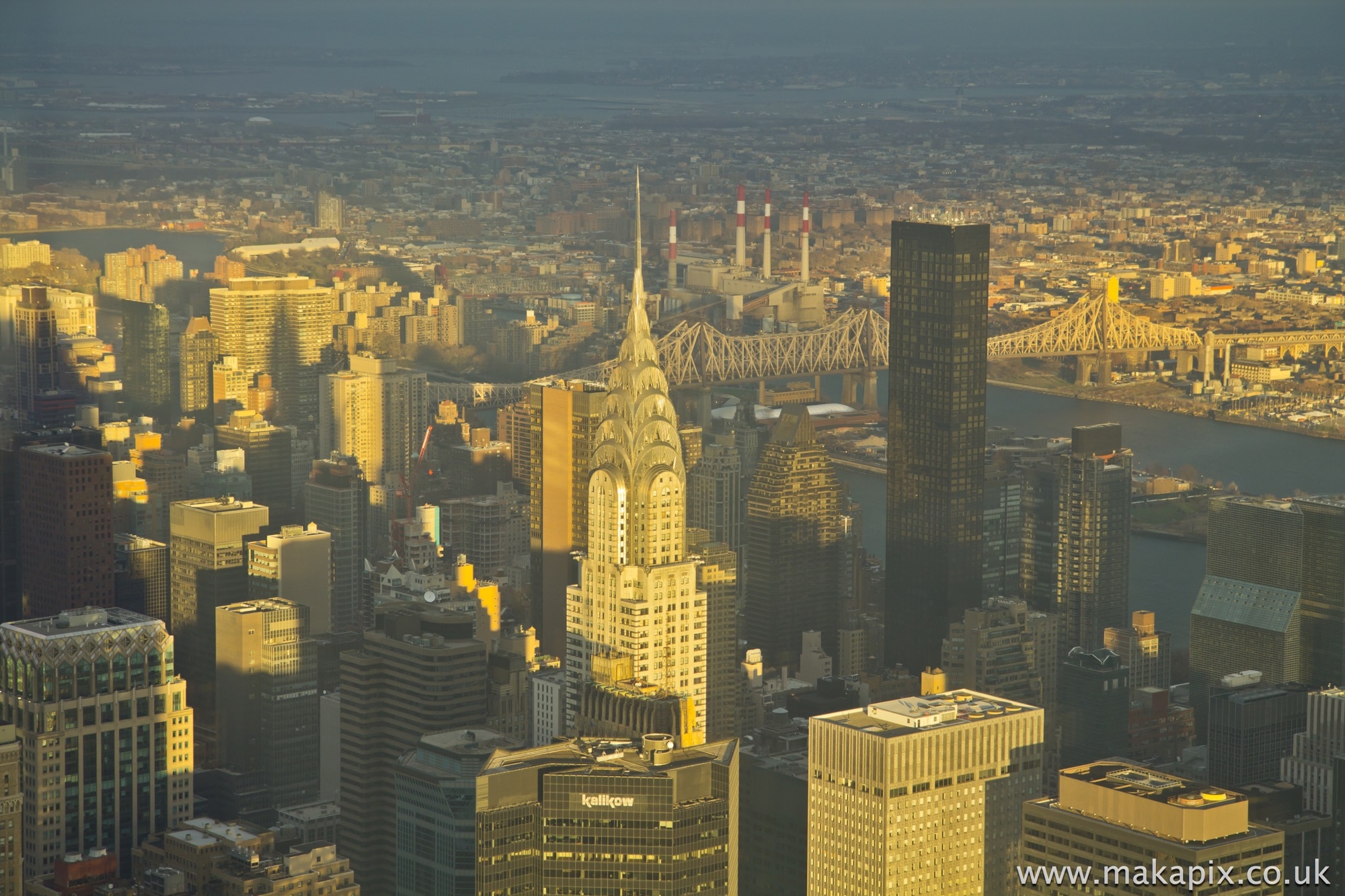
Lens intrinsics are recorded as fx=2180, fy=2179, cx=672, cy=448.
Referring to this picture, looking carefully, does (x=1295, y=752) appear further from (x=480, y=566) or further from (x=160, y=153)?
(x=160, y=153)

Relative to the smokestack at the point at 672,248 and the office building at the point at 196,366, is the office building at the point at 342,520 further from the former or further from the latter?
the smokestack at the point at 672,248

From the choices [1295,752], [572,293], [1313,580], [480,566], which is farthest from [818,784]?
[572,293]

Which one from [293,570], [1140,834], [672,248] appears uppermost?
[672,248]

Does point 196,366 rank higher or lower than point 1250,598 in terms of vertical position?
higher

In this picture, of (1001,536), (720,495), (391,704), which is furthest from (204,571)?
(1001,536)

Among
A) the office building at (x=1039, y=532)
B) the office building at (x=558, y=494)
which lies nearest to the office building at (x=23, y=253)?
the office building at (x=558, y=494)

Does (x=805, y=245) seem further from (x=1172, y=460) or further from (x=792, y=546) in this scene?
(x=792, y=546)

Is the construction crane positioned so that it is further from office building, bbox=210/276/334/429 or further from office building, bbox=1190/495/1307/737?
office building, bbox=1190/495/1307/737

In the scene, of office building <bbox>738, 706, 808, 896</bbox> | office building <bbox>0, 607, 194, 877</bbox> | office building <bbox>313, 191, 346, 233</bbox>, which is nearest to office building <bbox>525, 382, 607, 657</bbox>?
office building <bbox>0, 607, 194, 877</bbox>
